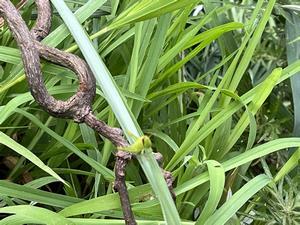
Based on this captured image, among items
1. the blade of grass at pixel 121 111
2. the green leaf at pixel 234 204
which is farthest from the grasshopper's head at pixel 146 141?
the green leaf at pixel 234 204

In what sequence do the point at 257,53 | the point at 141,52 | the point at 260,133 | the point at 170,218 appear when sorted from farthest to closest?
the point at 257,53
the point at 260,133
the point at 141,52
the point at 170,218

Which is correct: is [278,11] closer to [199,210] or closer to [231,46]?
[231,46]

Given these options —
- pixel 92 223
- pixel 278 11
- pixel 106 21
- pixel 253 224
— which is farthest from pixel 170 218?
pixel 278 11

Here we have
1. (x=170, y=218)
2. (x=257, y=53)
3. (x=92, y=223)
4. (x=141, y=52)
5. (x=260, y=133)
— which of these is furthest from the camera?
(x=257, y=53)

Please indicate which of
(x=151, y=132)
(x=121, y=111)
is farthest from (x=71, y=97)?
(x=151, y=132)

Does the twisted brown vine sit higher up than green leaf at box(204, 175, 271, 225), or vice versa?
the twisted brown vine

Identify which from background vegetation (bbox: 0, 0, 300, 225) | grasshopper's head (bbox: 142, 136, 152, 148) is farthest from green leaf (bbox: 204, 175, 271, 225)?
grasshopper's head (bbox: 142, 136, 152, 148)

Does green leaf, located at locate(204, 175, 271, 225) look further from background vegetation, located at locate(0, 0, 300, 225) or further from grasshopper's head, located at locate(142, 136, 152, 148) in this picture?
grasshopper's head, located at locate(142, 136, 152, 148)
